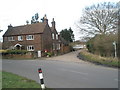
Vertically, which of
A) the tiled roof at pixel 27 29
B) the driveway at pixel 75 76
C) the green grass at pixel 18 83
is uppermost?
the tiled roof at pixel 27 29

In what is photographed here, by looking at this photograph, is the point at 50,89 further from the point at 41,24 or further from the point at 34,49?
the point at 41,24

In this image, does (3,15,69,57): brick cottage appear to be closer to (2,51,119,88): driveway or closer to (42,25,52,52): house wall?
(42,25,52,52): house wall

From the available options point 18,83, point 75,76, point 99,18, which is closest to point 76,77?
point 75,76

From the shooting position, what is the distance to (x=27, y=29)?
128 ft

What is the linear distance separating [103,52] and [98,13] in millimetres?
17004

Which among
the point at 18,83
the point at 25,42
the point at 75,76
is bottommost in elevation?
the point at 75,76

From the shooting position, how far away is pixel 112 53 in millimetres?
18688

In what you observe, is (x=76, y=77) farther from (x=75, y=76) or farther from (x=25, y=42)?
A: (x=25, y=42)

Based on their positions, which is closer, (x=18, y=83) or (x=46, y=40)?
(x=18, y=83)

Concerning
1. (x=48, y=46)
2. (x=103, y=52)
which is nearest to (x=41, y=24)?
(x=48, y=46)

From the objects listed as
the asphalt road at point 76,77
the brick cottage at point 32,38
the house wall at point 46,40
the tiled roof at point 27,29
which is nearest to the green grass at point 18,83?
the asphalt road at point 76,77

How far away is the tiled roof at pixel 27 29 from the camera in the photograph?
3691cm

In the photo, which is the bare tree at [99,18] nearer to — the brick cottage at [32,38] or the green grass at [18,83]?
the brick cottage at [32,38]

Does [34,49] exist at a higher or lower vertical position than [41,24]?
lower
